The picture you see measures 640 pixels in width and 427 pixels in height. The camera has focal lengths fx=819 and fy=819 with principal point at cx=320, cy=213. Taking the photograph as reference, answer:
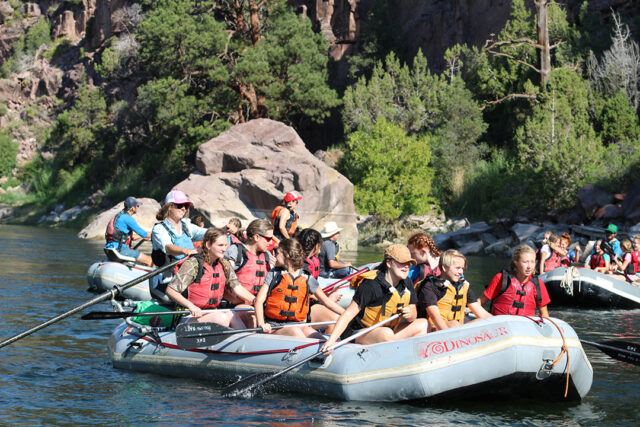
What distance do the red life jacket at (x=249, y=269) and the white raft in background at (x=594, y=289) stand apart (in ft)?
20.8

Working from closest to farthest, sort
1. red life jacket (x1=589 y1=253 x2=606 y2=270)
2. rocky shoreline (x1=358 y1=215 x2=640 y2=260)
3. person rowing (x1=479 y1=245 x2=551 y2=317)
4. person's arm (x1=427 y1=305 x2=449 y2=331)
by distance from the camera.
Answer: person's arm (x1=427 y1=305 x2=449 y2=331) < person rowing (x1=479 y1=245 x2=551 y2=317) < red life jacket (x1=589 y1=253 x2=606 y2=270) < rocky shoreline (x1=358 y1=215 x2=640 y2=260)

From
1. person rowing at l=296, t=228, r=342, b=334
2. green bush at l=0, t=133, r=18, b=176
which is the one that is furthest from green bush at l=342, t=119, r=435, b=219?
green bush at l=0, t=133, r=18, b=176

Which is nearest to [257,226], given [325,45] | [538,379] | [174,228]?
[174,228]

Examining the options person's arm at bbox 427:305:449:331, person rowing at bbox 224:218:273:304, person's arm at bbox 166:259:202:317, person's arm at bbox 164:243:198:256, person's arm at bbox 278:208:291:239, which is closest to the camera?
A: person's arm at bbox 427:305:449:331

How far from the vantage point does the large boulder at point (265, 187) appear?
90.6 ft

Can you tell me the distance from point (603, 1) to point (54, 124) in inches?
1415

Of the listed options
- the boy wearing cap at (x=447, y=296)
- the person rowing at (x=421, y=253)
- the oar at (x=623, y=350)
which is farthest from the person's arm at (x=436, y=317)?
the oar at (x=623, y=350)

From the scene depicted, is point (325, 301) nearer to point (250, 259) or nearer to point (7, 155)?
point (250, 259)

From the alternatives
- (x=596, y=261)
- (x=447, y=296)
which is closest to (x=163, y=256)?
(x=447, y=296)

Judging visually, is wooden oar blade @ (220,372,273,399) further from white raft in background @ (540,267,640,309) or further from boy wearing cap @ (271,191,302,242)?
white raft in background @ (540,267,640,309)

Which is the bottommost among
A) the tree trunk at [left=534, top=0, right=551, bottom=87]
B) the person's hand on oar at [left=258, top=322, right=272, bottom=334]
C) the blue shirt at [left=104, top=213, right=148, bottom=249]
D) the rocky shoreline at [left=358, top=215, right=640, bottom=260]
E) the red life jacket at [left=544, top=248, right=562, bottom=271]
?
the rocky shoreline at [left=358, top=215, right=640, bottom=260]

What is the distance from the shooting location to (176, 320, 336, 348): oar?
7570mm

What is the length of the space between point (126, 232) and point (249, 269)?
4664mm

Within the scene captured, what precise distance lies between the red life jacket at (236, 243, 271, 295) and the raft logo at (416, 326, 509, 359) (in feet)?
9.52
